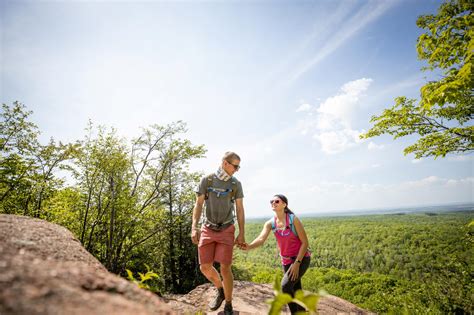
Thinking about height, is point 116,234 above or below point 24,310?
below

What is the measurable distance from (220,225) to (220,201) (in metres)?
0.41

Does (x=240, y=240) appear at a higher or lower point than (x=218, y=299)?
higher

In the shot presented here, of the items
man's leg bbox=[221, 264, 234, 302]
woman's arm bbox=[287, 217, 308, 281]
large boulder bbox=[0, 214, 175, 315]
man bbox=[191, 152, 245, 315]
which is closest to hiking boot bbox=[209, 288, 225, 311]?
man bbox=[191, 152, 245, 315]

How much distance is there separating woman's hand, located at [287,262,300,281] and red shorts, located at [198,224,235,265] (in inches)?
39.7

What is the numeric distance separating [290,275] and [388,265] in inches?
2568

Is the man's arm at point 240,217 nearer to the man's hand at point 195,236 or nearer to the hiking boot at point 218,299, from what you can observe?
the man's hand at point 195,236

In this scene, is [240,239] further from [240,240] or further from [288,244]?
[288,244]

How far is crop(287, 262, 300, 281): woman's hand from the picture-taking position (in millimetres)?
3463

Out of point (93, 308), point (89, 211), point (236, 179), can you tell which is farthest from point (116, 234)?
point (93, 308)

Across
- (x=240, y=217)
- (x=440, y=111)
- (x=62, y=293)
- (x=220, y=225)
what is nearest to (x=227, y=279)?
(x=220, y=225)

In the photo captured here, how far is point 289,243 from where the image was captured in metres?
3.79

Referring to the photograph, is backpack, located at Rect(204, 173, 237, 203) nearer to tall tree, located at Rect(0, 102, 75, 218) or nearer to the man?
the man

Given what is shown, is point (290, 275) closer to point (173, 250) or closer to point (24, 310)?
point (24, 310)

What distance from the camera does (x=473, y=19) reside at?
3312mm
